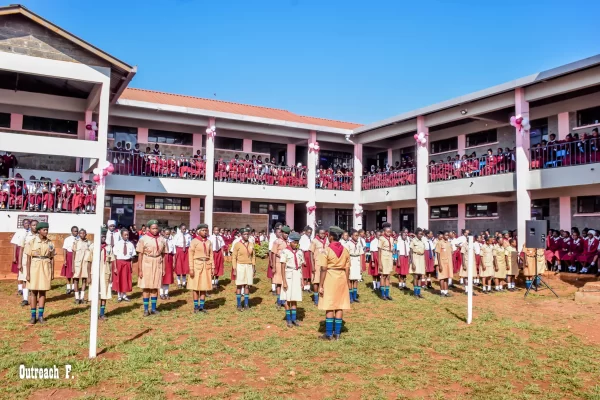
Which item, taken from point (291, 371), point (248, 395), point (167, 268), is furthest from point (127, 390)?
point (167, 268)

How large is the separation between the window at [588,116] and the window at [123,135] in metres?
16.5

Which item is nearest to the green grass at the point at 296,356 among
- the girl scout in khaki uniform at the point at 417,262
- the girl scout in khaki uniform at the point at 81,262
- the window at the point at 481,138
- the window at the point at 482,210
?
the girl scout in khaki uniform at the point at 81,262

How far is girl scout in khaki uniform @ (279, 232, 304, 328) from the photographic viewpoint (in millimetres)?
8797

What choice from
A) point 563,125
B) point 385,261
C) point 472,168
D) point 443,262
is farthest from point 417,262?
point 563,125

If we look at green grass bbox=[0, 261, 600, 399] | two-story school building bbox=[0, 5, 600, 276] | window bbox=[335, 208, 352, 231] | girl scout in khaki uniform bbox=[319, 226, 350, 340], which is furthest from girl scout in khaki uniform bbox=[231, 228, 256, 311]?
window bbox=[335, 208, 352, 231]

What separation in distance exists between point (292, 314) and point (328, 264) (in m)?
1.75

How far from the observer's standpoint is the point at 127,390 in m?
5.46

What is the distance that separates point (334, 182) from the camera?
21.6 metres

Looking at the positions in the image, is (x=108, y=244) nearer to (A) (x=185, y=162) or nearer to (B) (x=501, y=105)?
(A) (x=185, y=162)

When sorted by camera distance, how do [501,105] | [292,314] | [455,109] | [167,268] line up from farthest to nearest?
[455,109] < [501,105] < [167,268] < [292,314]

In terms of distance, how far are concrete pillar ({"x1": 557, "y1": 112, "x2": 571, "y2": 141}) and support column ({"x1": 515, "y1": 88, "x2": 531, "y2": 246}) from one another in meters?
2.08

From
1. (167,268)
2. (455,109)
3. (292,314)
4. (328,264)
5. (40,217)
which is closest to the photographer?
(328,264)

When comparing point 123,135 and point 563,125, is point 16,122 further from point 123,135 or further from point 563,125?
point 563,125

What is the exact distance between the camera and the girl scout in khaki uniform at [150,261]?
9328 millimetres
